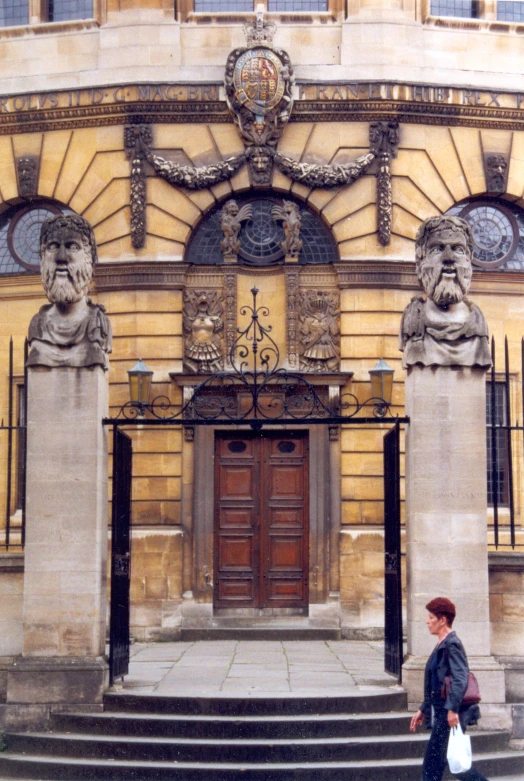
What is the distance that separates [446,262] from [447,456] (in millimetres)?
2147

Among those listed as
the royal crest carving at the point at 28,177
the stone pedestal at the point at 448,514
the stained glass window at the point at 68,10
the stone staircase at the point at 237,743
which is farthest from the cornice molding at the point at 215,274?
the stone staircase at the point at 237,743

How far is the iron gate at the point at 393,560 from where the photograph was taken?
15.4m

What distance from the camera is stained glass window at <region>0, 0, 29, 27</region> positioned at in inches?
978

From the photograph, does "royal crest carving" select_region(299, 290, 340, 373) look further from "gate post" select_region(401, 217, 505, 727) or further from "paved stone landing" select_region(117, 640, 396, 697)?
"gate post" select_region(401, 217, 505, 727)

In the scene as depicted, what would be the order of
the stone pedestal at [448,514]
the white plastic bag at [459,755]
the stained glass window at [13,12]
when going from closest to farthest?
the white plastic bag at [459,755] → the stone pedestal at [448,514] → the stained glass window at [13,12]

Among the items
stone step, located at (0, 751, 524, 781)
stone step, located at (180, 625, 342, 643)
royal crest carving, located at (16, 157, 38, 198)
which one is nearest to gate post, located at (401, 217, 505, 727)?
stone step, located at (0, 751, 524, 781)

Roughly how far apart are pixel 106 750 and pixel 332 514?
31.2ft

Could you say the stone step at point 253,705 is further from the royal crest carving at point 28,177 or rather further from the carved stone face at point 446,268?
the royal crest carving at point 28,177

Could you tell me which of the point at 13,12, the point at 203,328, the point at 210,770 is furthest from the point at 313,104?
the point at 210,770

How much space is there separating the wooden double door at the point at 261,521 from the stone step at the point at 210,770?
9.20 m

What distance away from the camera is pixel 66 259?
15.4m

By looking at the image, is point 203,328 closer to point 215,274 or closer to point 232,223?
point 215,274

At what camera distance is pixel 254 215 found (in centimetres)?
2364

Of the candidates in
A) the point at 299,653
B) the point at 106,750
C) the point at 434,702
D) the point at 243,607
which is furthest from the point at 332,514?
the point at 434,702
